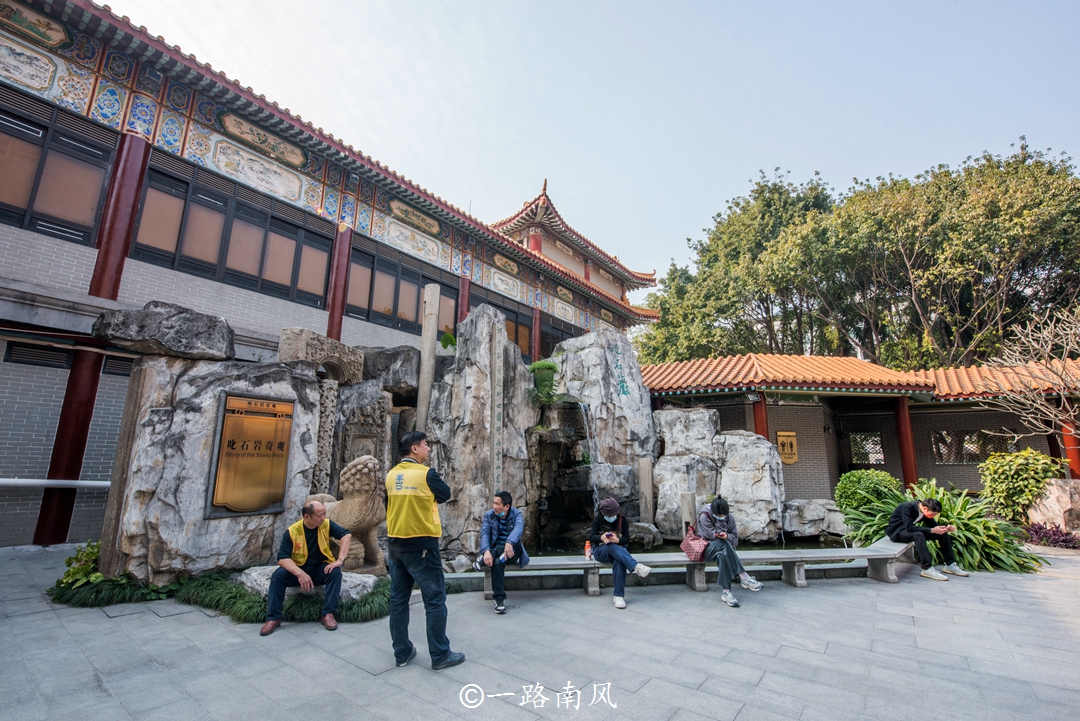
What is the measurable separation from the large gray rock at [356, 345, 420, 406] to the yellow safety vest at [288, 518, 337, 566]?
4320mm

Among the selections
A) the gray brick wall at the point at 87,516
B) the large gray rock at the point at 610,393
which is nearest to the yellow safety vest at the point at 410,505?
the gray brick wall at the point at 87,516

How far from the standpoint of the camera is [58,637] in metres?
3.40

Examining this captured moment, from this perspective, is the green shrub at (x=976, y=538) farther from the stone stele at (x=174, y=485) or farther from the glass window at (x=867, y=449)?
the stone stele at (x=174, y=485)

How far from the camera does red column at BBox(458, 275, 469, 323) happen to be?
12.8m

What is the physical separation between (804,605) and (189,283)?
974 cm

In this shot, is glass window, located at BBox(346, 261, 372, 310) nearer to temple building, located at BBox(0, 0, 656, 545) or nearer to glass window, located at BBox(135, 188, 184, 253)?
temple building, located at BBox(0, 0, 656, 545)

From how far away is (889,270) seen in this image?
607 inches

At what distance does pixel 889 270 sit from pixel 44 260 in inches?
779

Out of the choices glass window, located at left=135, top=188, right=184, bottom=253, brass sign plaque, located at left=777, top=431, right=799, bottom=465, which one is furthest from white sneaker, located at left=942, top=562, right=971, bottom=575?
glass window, located at left=135, top=188, right=184, bottom=253

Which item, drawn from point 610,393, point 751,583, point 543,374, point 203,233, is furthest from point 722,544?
point 203,233

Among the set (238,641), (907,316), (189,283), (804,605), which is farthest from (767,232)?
(238,641)

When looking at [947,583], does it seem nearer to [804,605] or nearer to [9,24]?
[804,605]

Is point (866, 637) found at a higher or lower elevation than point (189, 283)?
lower

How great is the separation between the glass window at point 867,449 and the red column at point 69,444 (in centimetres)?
1699
